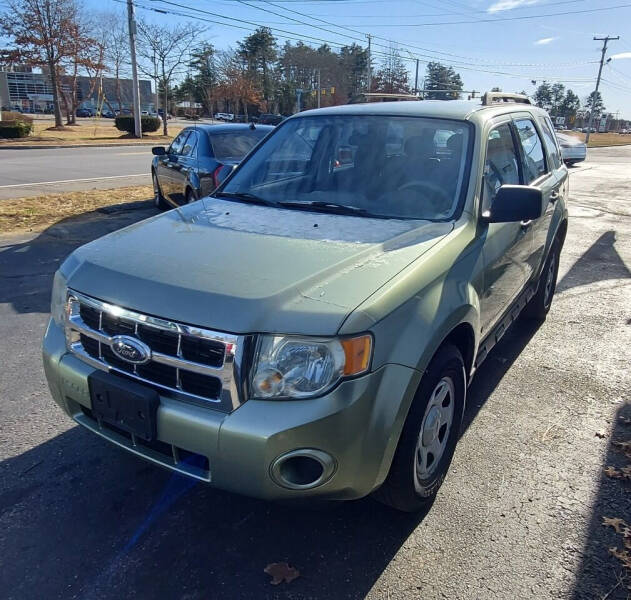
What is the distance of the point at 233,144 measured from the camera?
316 inches

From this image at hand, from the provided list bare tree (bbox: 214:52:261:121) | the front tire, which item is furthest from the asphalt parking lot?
bare tree (bbox: 214:52:261:121)

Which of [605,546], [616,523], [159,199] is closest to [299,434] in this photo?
[605,546]

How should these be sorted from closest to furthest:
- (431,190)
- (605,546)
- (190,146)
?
(605,546) → (431,190) → (190,146)

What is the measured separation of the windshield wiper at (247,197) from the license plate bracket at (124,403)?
1514 millimetres

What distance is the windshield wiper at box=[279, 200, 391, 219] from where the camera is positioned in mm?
3117

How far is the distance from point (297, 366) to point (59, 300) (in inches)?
52.8

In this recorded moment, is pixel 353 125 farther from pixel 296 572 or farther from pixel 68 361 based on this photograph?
pixel 296 572

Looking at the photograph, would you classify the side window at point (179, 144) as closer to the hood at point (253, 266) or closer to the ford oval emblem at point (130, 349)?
the hood at point (253, 266)

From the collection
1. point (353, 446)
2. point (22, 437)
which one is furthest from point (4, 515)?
point (353, 446)

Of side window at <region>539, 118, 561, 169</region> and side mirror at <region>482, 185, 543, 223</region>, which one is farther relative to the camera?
side window at <region>539, 118, 561, 169</region>

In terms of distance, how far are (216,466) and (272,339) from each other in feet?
1.75

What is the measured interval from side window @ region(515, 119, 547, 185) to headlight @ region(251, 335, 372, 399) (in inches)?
104

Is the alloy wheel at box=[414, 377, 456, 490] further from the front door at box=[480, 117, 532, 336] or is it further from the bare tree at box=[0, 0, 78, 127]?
the bare tree at box=[0, 0, 78, 127]

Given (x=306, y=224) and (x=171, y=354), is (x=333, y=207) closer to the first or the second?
(x=306, y=224)
